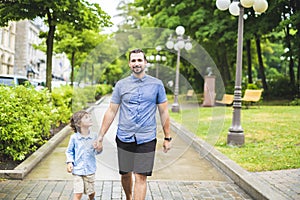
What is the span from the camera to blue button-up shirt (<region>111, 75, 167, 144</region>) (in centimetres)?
451

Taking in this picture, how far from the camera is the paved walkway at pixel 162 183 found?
5.62 m

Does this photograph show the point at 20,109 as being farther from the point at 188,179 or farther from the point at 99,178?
the point at 188,179

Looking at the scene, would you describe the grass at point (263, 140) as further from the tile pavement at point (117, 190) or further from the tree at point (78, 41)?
the tree at point (78, 41)

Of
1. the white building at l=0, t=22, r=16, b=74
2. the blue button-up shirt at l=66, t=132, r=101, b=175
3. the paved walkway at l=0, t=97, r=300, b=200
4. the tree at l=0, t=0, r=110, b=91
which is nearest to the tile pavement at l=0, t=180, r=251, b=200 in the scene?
the paved walkway at l=0, t=97, r=300, b=200

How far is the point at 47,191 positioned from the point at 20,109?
245cm

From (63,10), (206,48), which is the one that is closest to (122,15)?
(206,48)

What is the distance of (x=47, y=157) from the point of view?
8.42m

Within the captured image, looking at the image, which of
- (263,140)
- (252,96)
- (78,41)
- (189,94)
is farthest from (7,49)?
(263,140)

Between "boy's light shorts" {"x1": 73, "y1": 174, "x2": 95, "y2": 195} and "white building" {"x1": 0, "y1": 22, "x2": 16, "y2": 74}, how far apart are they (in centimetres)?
4005

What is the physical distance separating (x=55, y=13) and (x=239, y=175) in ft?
29.7

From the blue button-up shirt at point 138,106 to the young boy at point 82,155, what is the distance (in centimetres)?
40

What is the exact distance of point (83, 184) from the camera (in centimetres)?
472

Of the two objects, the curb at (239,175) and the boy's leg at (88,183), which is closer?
the boy's leg at (88,183)

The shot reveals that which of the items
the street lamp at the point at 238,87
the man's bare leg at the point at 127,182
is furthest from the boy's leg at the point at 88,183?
the street lamp at the point at 238,87
